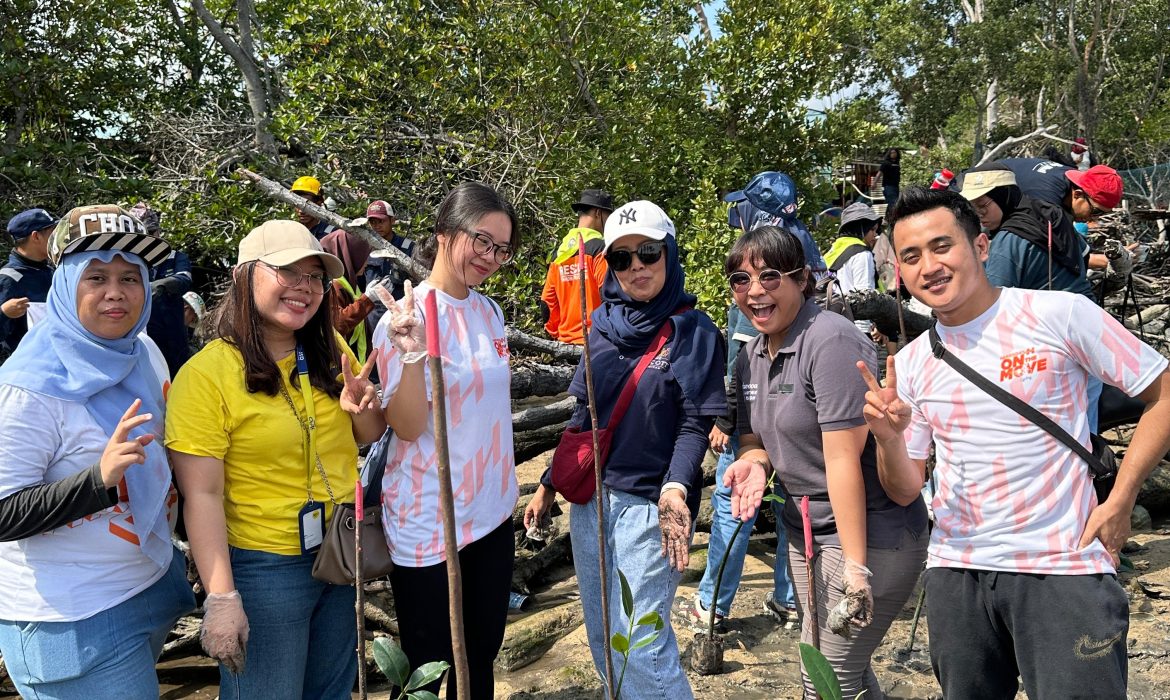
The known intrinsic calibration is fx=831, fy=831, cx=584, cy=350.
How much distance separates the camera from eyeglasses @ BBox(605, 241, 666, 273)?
2516mm

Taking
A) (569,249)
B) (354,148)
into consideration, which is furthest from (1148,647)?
(354,148)

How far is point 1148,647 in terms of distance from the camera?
3.70m

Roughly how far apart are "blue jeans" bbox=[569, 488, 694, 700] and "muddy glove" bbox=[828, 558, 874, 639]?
511 mm

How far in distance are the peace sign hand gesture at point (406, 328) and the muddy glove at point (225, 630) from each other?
0.72m

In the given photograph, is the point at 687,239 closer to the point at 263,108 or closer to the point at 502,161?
the point at 502,161

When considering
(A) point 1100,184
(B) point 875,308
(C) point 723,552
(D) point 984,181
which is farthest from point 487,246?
(A) point 1100,184

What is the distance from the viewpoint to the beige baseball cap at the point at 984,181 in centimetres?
367

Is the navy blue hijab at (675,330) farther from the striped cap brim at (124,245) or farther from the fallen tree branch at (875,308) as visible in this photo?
the fallen tree branch at (875,308)

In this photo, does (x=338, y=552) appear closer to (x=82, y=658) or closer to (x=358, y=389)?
(x=358, y=389)

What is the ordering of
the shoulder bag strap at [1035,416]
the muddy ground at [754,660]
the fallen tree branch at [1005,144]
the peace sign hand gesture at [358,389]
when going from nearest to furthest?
the shoulder bag strap at [1035,416] < the peace sign hand gesture at [358,389] < the muddy ground at [754,660] < the fallen tree branch at [1005,144]

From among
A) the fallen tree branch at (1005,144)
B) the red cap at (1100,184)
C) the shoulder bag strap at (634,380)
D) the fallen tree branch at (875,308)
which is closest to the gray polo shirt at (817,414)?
the shoulder bag strap at (634,380)

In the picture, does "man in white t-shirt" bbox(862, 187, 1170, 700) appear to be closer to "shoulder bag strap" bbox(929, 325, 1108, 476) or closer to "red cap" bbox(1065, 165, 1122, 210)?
"shoulder bag strap" bbox(929, 325, 1108, 476)

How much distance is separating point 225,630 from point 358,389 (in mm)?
655

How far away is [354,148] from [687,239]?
2970 millimetres
